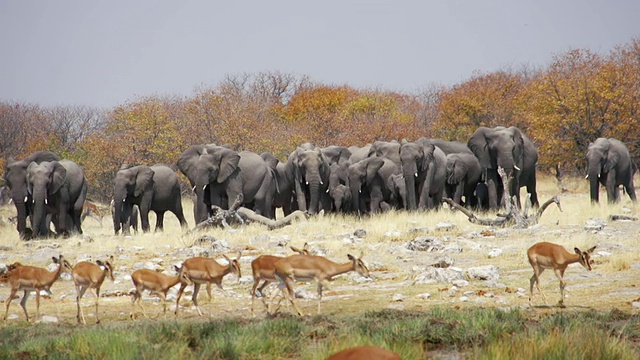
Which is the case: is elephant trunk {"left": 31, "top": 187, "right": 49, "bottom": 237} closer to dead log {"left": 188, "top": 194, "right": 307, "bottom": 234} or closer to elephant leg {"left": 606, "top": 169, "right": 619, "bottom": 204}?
dead log {"left": 188, "top": 194, "right": 307, "bottom": 234}

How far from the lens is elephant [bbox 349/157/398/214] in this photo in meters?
32.9

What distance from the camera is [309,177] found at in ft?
107

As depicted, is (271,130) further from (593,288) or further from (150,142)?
(593,288)

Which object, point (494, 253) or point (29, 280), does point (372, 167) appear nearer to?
point (494, 253)

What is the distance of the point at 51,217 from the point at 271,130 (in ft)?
84.1

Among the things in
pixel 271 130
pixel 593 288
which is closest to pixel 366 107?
pixel 271 130

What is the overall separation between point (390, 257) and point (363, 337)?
29.9 ft

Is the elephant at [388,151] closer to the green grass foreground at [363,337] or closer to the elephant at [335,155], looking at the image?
the elephant at [335,155]

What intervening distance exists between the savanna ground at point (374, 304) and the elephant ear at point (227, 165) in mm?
5063

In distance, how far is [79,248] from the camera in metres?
23.9

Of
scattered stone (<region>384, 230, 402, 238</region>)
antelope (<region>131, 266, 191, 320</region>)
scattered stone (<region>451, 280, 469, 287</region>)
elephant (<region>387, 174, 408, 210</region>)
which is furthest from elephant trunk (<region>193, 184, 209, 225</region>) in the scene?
antelope (<region>131, 266, 191, 320</region>)

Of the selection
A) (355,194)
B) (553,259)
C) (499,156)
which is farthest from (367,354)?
(499,156)

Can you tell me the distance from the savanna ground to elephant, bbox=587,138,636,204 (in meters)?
5.11

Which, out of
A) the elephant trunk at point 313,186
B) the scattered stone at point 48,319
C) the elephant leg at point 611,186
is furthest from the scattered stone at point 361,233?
the elephant leg at point 611,186
